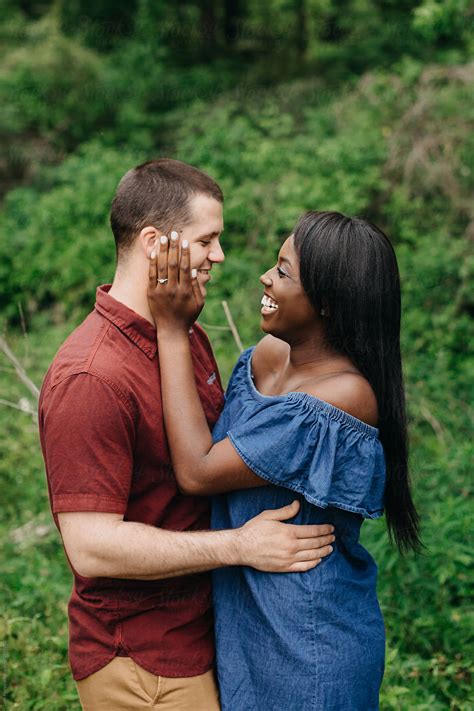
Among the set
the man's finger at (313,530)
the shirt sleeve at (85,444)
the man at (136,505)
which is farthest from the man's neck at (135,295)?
the man's finger at (313,530)

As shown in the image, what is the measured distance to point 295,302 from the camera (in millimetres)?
2268

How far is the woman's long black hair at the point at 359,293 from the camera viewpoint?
219 centimetres

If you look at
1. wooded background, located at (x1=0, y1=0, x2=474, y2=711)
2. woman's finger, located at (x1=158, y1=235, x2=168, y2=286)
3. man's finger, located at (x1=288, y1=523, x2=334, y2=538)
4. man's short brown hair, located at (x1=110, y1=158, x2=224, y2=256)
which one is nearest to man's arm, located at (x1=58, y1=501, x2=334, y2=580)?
man's finger, located at (x1=288, y1=523, x2=334, y2=538)

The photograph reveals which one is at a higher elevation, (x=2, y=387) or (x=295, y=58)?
(x=295, y=58)

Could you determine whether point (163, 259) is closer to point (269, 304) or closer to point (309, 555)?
point (269, 304)

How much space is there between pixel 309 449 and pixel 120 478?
1.68ft

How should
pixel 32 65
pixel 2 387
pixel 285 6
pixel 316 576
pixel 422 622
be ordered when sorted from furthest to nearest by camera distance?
pixel 285 6 → pixel 32 65 → pixel 2 387 → pixel 422 622 → pixel 316 576

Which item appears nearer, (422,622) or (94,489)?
(94,489)

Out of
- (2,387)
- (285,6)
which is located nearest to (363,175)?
(2,387)

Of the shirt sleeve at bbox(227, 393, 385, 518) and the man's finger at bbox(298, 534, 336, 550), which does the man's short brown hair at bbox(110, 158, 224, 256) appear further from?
the man's finger at bbox(298, 534, 336, 550)

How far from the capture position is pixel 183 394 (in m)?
2.17

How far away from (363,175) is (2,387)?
4.24 meters

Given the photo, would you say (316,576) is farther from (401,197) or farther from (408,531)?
(401,197)

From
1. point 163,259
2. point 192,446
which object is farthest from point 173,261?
point 192,446
